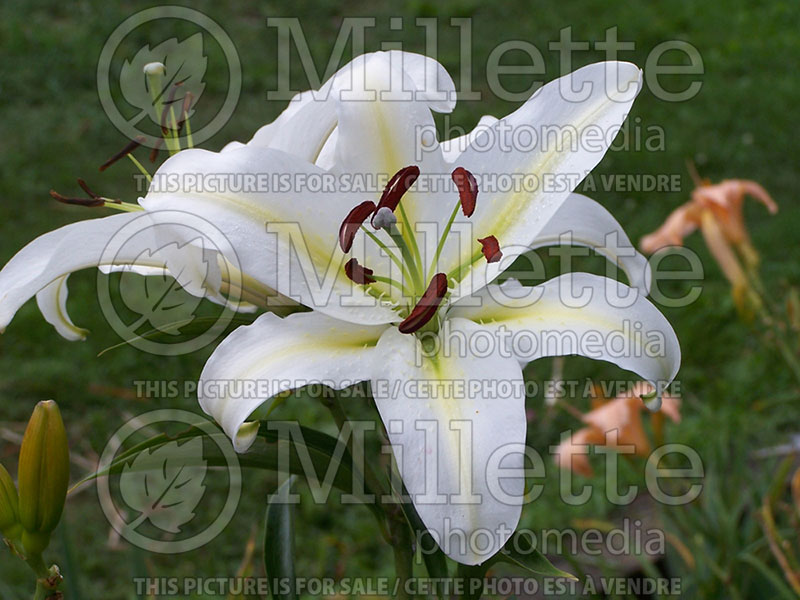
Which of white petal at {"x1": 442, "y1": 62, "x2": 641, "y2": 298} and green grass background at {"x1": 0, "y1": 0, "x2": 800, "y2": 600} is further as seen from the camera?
green grass background at {"x1": 0, "y1": 0, "x2": 800, "y2": 600}

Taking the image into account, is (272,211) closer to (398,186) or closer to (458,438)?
(398,186)

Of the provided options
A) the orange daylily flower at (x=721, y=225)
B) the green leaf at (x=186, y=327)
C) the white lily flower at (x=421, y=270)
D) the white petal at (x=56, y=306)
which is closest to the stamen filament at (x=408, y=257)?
the white lily flower at (x=421, y=270)

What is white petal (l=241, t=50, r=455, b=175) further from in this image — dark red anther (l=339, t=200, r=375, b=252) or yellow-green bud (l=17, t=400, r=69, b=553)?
yellow-green bud (l=17, t=400, r=69, b=553)

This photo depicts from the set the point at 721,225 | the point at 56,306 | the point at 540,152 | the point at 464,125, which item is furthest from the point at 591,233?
the point at 464,125

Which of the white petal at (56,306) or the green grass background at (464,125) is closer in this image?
the white petal at (56,306)

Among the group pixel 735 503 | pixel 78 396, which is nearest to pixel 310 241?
pixel 735 503

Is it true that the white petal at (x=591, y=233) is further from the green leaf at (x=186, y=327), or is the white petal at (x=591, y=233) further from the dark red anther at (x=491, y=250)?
the green leaf at (x=186, y=327)

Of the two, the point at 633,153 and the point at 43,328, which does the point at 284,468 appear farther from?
the point at 633,153

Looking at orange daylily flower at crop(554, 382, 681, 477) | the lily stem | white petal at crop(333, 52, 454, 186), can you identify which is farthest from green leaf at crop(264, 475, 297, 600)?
orange daylily flower at crop(554, 382, 681, 477)
